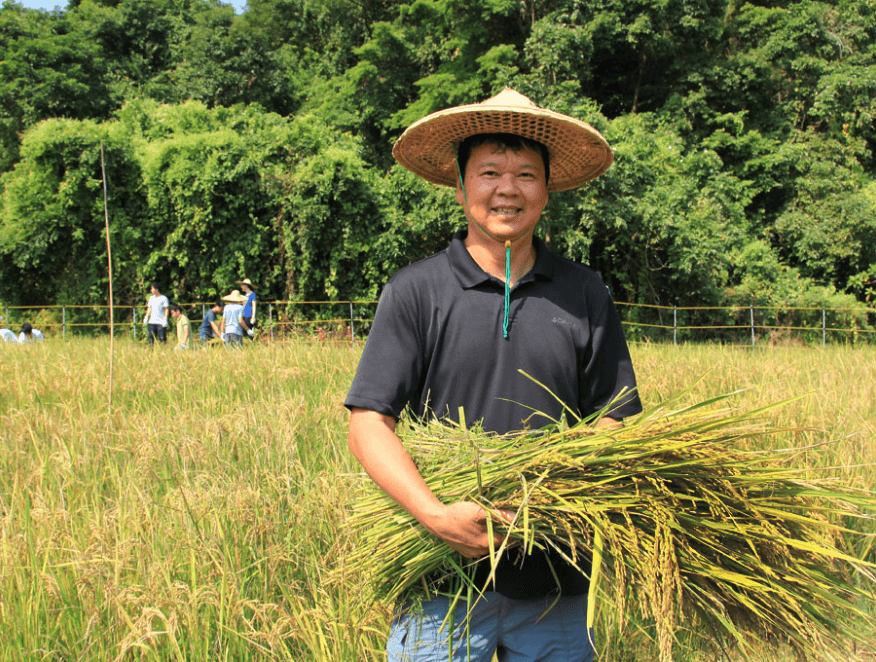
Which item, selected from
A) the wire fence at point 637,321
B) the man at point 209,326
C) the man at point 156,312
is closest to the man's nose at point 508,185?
the man at point 209,326

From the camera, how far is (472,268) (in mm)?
1595

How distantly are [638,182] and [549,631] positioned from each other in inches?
567

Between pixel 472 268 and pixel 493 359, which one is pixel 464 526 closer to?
pixel 493 359

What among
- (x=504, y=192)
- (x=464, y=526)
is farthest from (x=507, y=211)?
(x=464, y=526)

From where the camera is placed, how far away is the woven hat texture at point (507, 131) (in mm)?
1636

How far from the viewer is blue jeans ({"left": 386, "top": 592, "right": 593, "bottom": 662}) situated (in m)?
1.44

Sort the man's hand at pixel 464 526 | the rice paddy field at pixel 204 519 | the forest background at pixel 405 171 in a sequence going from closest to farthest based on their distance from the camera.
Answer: the man's hand at pixel 464 526 → the rice paddy field at pixel 204 519 → the forest background at pixel 405 171

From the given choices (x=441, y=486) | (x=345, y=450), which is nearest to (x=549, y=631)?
(x=441, y=486)

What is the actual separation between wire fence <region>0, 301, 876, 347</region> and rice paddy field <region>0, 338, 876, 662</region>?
8.69 meters

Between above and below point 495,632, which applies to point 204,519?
below

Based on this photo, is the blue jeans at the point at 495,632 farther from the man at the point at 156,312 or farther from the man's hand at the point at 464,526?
the man at the point at 156,312

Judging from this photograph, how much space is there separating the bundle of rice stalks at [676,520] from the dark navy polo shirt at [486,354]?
10 centimetres

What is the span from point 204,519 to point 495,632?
1498 millimetres

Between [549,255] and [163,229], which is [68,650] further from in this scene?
[163,229]
